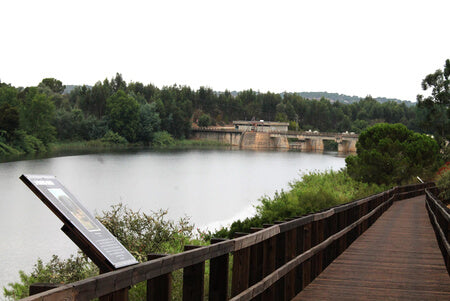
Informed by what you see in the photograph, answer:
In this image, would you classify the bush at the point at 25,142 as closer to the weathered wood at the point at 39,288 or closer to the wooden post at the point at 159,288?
the wooden post at the point at 159,288

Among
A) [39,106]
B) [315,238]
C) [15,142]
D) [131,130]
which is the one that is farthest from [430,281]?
[131,130]

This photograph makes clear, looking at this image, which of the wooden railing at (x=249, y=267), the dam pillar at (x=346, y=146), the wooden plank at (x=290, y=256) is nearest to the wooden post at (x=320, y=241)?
the wooden railing at (x=249, y=267)

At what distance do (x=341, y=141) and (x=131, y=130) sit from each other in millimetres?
52809

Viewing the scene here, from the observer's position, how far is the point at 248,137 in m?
177

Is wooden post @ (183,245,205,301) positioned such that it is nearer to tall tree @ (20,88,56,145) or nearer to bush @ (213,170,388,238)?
bush @ (213,170,388,238)

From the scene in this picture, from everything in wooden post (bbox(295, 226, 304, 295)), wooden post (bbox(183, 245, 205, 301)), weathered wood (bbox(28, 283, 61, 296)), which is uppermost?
weathered wood (bbox(28, 283, 61, 296))

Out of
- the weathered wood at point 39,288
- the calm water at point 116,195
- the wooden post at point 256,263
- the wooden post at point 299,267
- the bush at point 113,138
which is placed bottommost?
the calm water at point 116,195

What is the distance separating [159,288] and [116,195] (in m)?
40.3

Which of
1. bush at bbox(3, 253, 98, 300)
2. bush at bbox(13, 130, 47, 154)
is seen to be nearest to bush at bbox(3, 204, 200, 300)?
bush at bbox(3, 253, 98, 300)

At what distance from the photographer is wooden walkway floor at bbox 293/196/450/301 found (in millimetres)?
8297

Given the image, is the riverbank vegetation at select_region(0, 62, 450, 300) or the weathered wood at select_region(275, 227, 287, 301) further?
the riverbank vegetation at select_region(0, 62, 450, 300)

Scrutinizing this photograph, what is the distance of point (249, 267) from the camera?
5852mm

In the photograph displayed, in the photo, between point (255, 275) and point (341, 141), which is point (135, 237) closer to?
point (255, 275)

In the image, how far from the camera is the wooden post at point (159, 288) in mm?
3691
